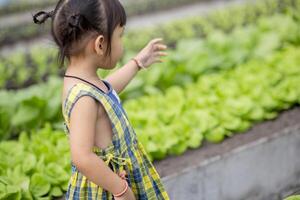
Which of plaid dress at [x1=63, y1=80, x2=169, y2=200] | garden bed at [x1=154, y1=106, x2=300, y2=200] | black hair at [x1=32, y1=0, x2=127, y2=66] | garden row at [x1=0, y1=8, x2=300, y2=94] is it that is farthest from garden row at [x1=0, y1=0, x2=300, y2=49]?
black hair at [x1=32, y1=0, x2=127, y2=66]

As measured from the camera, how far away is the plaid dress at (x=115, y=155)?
229 centimetres

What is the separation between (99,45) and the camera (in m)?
2.25

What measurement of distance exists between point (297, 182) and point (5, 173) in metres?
1.90

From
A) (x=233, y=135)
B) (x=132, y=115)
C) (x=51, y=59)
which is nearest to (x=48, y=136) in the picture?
(x=132, y=115)

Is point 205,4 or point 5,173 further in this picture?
point 205,4

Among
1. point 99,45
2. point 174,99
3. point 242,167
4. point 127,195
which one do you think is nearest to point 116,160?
point 127,195

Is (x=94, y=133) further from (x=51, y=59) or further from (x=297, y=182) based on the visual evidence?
(x=51, y=59)

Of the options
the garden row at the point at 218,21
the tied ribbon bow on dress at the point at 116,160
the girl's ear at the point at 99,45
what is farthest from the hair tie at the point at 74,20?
the garden row at the point at 218,21

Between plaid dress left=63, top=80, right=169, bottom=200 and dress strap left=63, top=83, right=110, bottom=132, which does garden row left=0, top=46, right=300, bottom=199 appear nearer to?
plaid dress left=63, top=80, right=169, bottom=200

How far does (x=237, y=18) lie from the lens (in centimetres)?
691

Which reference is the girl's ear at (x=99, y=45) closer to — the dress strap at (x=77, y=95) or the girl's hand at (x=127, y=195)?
the dress strap at (x=77, y=95)

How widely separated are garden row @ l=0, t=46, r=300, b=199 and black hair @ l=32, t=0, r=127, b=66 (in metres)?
1.09

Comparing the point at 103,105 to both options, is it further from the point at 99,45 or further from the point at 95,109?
the point at 99,45

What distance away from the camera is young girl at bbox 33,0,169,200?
7.26 ft
